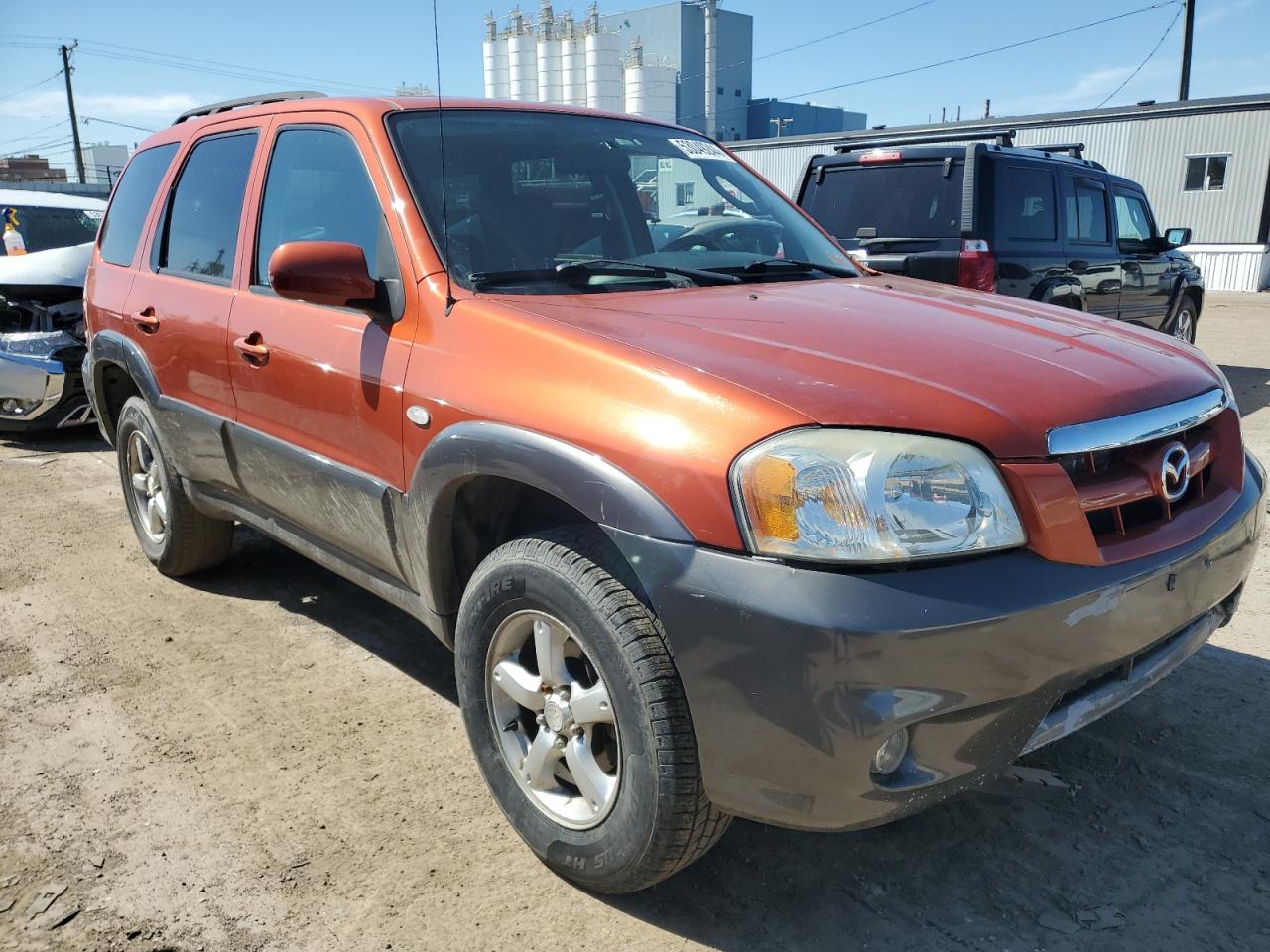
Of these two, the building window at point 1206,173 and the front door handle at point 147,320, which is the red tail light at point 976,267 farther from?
the building window at point 1206,173

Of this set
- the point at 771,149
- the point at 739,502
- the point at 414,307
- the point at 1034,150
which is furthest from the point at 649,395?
the point at 771,149

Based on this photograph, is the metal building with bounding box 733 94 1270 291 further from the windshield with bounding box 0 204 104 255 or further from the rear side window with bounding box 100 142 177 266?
the rear side window with bounding box 100 142 177 266

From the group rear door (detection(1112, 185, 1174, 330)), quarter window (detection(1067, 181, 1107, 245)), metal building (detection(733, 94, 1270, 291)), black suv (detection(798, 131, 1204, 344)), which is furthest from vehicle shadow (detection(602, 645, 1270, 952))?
metal building (detection(733, 94, 1270, 291))

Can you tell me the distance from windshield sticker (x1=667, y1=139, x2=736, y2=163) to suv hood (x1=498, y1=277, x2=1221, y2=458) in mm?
958

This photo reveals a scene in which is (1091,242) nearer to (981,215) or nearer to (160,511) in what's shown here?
(981,215)

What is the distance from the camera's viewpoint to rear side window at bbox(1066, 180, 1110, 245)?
306 inches

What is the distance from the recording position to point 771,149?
94.5ft

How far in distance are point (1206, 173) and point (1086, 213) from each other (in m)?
19.0

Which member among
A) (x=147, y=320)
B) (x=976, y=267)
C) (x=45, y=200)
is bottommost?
(x=147, y=320)

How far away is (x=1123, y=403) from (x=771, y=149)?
93.3 ft

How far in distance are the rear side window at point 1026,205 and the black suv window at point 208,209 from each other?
17.0 ft

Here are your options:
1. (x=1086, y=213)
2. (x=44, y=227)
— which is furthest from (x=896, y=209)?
(x=44, y=227)

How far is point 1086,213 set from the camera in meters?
7.98

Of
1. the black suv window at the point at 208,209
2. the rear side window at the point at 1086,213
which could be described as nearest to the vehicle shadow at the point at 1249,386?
the rear side window at the point at 1086,213
